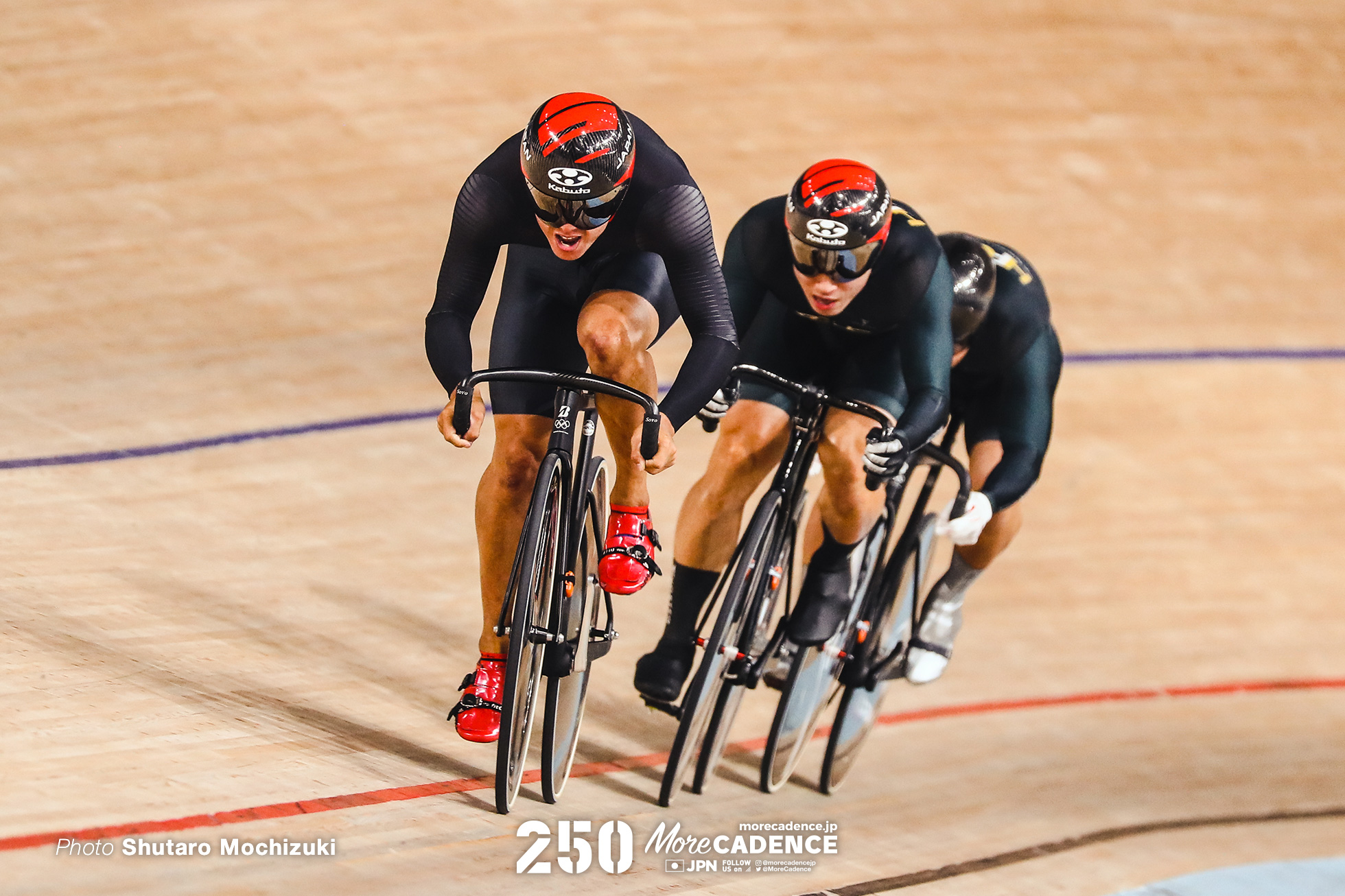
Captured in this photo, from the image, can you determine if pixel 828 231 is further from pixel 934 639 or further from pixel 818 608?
pixel 934 639

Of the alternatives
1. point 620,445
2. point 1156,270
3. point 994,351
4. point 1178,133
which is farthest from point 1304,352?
point 620,445

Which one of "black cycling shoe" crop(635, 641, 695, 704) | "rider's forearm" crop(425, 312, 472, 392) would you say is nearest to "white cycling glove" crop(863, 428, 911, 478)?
"black cycling shoe" crop(635, 641, 695, 704)

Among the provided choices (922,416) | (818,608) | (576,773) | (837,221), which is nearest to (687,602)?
(818,608)

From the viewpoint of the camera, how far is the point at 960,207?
20.1ft

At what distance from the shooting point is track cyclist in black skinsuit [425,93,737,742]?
256 centimetres

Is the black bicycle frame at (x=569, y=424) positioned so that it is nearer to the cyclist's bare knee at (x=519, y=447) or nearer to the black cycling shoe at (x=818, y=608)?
the cyclist's bare knee at (x=519, y=447)

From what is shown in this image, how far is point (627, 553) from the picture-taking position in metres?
2.76

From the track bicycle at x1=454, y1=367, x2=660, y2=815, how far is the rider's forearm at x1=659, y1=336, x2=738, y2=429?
61 millimetres

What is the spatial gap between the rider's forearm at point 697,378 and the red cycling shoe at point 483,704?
0.62m

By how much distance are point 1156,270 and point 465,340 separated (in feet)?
14.4

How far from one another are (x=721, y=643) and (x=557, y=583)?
0.52m

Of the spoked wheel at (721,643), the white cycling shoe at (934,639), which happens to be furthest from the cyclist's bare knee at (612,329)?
the white cycling shoe at (934,639)

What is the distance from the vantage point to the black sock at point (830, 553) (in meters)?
3.33

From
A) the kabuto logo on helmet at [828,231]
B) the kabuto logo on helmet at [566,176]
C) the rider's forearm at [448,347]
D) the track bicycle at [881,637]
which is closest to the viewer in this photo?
the kabuto logo on helmet at [566,176]
